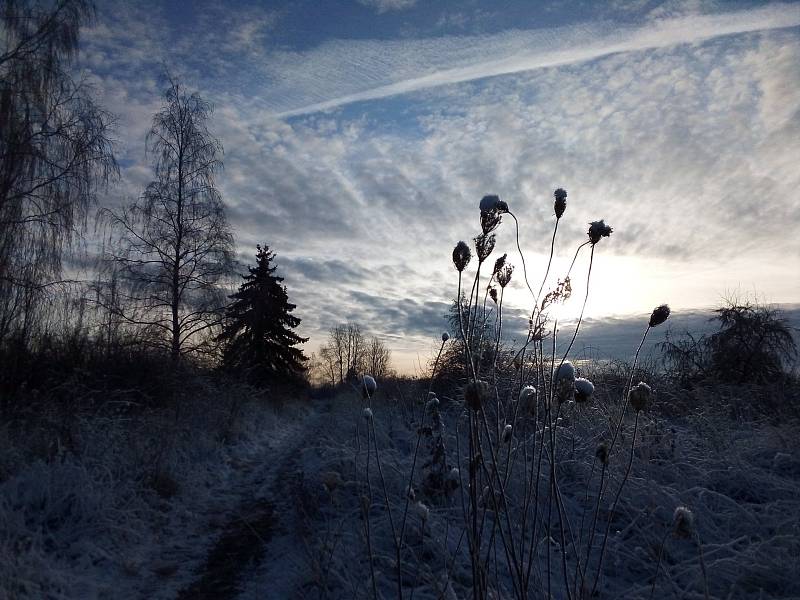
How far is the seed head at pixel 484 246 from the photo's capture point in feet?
4.66

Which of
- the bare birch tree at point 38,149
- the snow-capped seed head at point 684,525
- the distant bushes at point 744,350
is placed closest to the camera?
the snow-capped seed head at point 684,525

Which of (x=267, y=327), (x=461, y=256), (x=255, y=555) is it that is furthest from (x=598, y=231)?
(x=267, y=327)

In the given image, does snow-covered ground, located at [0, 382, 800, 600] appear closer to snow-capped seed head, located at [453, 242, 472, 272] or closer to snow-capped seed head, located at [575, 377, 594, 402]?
snow-capped seed head, located at [575, 377, 594, 402]

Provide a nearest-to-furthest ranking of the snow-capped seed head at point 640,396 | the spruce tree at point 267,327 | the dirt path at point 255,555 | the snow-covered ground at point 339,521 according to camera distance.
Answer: the snow-capped seed head at point 640,396 → the snow-covered ground at point 339,521 → the dirt path at point 255,555 → the spruce tree at point 267,327

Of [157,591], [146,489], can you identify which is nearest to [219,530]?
[146,489]

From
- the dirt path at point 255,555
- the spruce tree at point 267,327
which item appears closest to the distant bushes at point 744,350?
the dirt path at point 255,555

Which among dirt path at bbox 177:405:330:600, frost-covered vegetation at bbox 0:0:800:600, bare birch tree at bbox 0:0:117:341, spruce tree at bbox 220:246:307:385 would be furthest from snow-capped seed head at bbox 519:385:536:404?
spruce tree at bbox 220:246:307:385

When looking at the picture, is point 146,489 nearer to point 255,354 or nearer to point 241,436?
point 241,436

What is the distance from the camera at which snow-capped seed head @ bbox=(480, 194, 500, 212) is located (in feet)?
4.65

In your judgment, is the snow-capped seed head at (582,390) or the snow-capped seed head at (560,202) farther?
the snow-capped seed head at (560,202)

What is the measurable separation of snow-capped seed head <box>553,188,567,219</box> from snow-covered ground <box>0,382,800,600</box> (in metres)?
0.85

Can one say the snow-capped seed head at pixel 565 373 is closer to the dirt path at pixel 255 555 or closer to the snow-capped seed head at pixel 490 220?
the snow-capped seed head at pixel 490 220

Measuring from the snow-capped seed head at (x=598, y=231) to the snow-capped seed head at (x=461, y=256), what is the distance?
474mm

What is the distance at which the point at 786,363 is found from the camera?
12.7 meters
